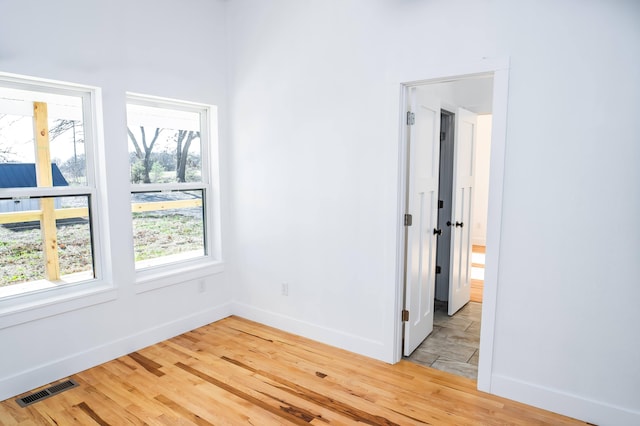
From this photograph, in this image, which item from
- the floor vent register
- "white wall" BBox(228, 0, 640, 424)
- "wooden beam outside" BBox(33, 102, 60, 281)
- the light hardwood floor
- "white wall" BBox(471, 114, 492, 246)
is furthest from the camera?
"white wall" BBox(471, 114, 492, 246)

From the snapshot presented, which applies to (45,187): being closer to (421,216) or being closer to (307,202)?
(307,202)

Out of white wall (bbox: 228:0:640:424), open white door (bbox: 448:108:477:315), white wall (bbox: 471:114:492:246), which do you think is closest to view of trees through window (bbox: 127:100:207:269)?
white wall (bbox: 228:0:640:424)

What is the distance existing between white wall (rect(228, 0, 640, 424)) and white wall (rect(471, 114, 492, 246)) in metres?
5.27

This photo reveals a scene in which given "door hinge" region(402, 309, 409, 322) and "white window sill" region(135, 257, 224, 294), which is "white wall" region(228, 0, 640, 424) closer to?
"door hinge" region(402, 309, 409, 322)

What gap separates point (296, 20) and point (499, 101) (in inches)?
73.5

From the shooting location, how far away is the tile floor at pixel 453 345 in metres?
3.01

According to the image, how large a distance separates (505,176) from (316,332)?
203 cm

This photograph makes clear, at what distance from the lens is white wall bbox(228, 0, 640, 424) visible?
2203mm

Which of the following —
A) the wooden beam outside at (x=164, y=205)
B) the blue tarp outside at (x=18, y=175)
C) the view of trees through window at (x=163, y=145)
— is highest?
the view of trees through window at (x=163, y=145)

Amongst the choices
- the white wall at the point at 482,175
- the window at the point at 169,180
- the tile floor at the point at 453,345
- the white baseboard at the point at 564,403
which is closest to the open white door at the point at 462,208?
the tile floor at the point at 453,345

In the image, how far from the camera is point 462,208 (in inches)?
162

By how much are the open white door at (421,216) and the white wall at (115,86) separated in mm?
1962

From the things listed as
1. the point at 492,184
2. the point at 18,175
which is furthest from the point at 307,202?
the point at 18,175

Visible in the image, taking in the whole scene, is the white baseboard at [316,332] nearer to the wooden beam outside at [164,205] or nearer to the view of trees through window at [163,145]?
the wooden beam outside at [164,205]
